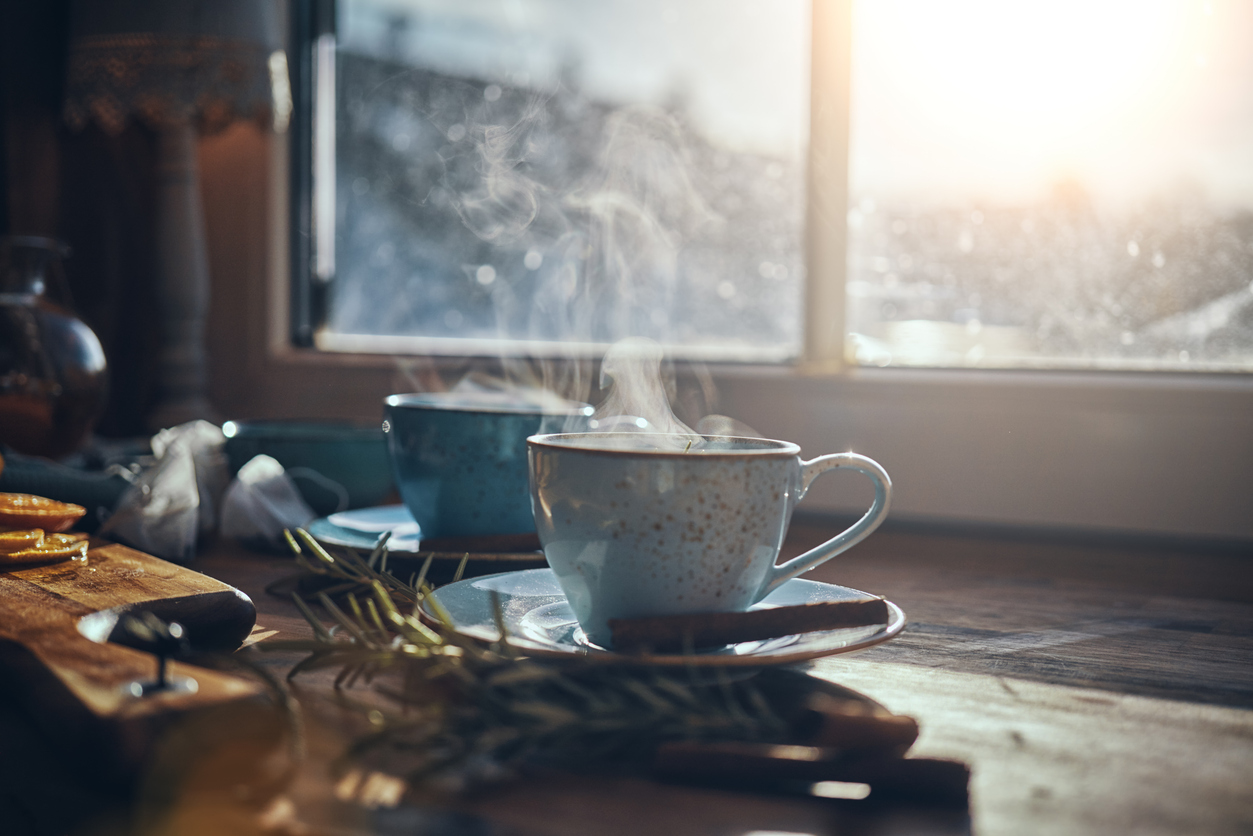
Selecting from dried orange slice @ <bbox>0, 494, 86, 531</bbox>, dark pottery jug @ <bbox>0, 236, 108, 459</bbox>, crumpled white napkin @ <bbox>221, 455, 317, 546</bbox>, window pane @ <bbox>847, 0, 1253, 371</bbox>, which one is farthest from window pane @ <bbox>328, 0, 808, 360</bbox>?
dried orange slice @ <bbox>0, 494, 86, 531</bbox>

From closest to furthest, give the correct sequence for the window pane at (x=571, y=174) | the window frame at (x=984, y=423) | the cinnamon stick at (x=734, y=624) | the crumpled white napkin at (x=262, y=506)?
the cinnamon stick at (x=734, y=624)
the crumpled white napkin at (x=262, y=506)
the window frame at (x=984, y=423)
the window pane at (x=571, y=174)

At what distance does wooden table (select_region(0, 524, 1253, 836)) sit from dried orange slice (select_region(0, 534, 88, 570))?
0.11 m

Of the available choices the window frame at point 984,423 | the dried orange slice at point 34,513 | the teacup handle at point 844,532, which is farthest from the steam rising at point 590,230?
the teacup handle at point 844,532

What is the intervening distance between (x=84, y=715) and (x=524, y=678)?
16 centimetres

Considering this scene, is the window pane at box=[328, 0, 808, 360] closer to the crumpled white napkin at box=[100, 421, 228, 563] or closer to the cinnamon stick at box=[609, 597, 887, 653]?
the crumpled white napkin at box=[100, 421, 228, 563]

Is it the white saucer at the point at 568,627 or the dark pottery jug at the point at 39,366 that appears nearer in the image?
the white saucer at the point at 568,627

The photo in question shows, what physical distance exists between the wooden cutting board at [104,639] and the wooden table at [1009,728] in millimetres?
39

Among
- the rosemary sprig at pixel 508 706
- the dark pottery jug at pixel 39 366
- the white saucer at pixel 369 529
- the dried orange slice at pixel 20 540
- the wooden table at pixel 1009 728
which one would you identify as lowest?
the wooden table at pixel 1009 728

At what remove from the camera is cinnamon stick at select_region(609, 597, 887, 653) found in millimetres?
443

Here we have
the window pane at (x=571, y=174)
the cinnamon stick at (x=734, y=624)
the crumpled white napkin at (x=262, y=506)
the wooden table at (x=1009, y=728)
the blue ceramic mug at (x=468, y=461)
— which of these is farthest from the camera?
the window pane at (x=571, y=174)

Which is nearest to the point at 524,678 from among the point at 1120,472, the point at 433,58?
the point at 1120,472

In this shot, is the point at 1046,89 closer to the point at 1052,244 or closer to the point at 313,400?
the point at 1052,244

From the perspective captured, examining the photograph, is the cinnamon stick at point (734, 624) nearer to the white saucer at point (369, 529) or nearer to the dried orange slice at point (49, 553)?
the white saucer at point (369, 529)

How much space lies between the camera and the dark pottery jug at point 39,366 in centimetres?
108
